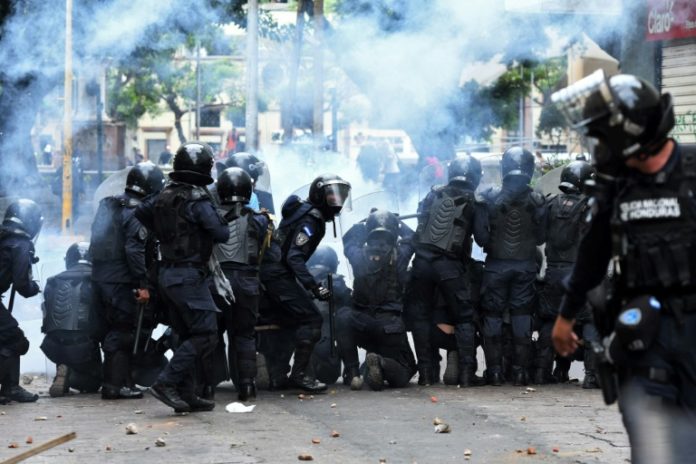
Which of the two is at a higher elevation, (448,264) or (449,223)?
(449,223)

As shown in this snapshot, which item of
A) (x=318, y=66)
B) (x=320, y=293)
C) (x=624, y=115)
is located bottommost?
(x=320, y=293)

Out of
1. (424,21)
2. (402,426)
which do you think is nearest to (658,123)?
(402,426)

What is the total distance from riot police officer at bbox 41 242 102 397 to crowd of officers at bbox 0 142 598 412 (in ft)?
0.04

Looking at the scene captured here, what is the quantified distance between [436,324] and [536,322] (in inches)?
29.7

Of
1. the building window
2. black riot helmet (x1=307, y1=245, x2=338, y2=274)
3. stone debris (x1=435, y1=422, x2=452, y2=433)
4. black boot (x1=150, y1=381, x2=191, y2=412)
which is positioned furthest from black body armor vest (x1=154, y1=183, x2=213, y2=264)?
the building window

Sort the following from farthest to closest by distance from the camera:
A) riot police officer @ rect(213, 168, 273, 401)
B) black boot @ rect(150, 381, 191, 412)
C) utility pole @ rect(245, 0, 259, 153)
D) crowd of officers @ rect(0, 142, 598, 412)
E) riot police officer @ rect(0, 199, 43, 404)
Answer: utility pole @ rect(245, 0, 259, 153), riot police officer @ rect(213, 168, 273, 401), riot police officer @ rect(0, 199, 43, 404), crowd of officers @ rect(0, 142, 598, 412), black boot @ rect(150, 381, 191, 412)

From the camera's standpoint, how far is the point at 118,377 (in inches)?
345

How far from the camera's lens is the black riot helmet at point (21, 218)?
863 centimetres

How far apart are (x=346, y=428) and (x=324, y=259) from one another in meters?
2.84

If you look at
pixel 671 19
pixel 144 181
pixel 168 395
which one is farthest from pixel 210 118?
pixel 168 395

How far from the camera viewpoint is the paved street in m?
6.65

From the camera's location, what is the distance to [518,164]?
31.2 ft

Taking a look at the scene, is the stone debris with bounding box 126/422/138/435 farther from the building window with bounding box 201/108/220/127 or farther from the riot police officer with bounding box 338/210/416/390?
the building window with bounding box 201/108/220/127

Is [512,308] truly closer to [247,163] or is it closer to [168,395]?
[247,163]
